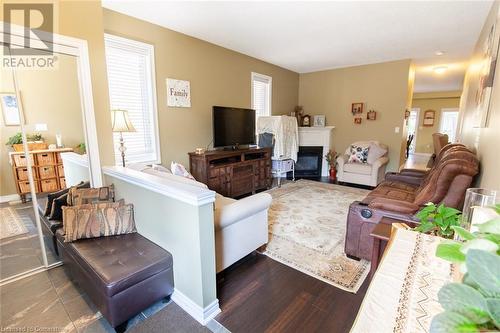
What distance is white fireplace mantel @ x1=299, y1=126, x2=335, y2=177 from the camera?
605 cm

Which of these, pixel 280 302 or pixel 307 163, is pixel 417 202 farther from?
pixel 307 163

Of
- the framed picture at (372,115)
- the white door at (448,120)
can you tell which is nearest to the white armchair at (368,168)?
the framed picture at (372,115)

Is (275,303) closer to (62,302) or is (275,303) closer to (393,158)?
(62,302)

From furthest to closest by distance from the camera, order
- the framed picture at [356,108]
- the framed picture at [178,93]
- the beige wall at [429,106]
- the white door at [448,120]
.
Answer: the white door at [448,120], the beige wall at [429,106], the framed picture at [356,108], the framed picture at [178,93]

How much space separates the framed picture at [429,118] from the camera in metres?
10.2

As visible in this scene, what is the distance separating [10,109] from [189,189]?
165 cm

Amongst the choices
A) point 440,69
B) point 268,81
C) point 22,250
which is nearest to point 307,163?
point 268,81

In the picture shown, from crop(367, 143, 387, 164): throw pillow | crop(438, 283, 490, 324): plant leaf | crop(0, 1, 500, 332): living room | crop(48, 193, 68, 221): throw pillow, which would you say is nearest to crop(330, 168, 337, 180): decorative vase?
crop(367, 143, 387, 164): throw pillow

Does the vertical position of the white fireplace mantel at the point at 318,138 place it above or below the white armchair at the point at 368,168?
above

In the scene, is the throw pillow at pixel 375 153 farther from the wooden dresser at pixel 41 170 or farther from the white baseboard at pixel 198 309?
the wooden dresser at pixel 41 170

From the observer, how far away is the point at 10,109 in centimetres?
189

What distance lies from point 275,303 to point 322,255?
33.5 inches

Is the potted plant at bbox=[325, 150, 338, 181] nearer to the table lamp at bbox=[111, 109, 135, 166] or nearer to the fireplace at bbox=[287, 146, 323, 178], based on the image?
the fireplace at bbox=[287, 146, 323, 178]

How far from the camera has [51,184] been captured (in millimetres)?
2182
